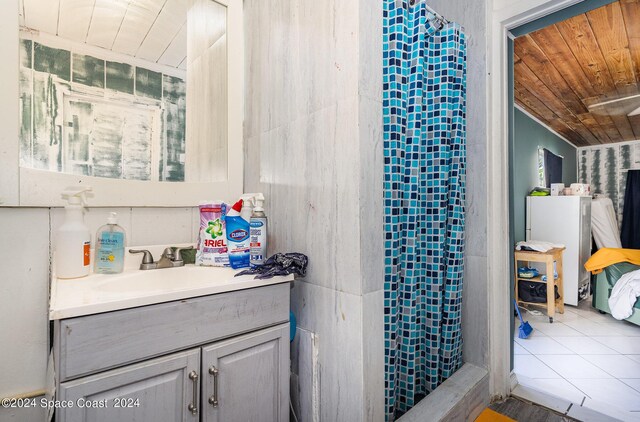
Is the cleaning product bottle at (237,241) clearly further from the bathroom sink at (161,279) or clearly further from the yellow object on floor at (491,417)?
the yellow object on floor at (491,417)

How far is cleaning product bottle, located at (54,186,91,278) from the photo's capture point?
918mm

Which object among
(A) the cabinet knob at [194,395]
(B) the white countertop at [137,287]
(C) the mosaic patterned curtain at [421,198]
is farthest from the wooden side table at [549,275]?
(A) the cabinet knob at [194,395]

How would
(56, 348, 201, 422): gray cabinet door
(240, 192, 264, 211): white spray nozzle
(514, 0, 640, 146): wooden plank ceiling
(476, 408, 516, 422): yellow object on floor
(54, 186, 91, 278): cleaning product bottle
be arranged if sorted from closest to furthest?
(56, 348, 201, 422): gray cabinet door → (54, 186, 91, 278): cleaning product bottle → (240, 192, 264, 211): white spray nozzle → (476, 408, 516, 422): yellow object on floor → (514, 0, 640, 146): wooden plank ceiling

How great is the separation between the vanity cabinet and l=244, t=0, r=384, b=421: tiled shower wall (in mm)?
144

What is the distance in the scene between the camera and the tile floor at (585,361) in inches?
63.2

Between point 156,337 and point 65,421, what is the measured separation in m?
0.22

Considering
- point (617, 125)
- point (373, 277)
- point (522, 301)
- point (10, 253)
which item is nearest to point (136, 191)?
point (10, 253)

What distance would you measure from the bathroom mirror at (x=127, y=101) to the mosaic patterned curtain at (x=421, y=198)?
0.75 m

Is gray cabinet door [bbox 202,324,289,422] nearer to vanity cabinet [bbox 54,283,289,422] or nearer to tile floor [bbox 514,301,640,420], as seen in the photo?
vanity cabinet [bbox 54,283,289,422]

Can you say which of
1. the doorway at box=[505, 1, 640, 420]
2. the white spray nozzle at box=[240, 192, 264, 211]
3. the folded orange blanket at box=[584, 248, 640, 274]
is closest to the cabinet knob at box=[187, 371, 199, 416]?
the white spray nozzle at box=[240, 192, 264, 211]

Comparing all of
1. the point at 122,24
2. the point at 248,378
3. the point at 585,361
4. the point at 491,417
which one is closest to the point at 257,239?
the point at 248,378

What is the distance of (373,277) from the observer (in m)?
0.95

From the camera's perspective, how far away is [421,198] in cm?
129

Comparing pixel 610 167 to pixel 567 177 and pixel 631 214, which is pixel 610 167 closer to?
pixel 567 177
